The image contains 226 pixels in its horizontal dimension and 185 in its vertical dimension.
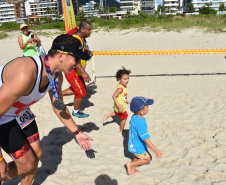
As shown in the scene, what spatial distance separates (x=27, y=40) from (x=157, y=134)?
4.58m

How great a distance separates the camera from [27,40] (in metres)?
6.30

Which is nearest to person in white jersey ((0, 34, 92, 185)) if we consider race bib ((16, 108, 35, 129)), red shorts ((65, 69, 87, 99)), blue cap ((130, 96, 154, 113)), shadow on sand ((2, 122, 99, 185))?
race bib ((16, 108, 35, 129))

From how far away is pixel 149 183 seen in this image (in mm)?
3041

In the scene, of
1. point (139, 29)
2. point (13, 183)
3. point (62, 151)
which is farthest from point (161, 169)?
point (139, 29)

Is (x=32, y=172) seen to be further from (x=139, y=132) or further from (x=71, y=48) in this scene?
(x=71, y=48)

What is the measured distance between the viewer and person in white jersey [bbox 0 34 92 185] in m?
1.80

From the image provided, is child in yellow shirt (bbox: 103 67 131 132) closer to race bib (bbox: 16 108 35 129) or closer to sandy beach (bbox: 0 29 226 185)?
sandy beach (bbox: 0 29 226 185)

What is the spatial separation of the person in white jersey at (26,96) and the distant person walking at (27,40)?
14.3ft

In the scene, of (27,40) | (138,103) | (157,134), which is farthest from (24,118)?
(27,40)

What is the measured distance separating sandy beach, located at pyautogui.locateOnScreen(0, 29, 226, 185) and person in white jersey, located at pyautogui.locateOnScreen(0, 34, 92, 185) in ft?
3.00

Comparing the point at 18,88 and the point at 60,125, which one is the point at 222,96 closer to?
the point at 60,125

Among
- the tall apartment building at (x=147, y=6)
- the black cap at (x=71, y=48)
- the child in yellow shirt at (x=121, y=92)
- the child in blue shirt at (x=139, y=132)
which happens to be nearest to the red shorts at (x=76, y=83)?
the child in yellow shirt at (x=121, y=92)

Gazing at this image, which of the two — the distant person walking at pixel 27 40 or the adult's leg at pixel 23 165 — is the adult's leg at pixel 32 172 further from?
the distant person walking at pixel 27 40

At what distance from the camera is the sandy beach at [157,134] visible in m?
3.19
